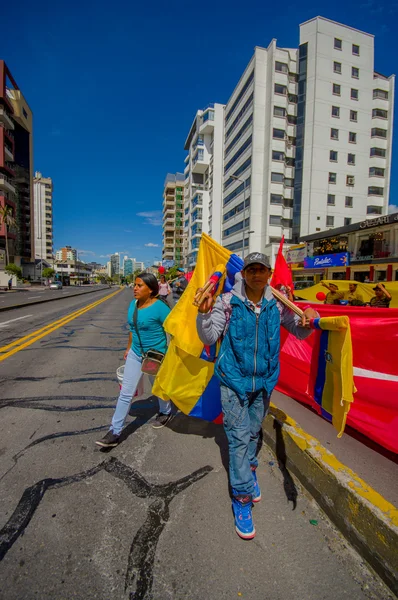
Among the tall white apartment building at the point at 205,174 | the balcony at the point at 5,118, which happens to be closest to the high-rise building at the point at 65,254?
the tall white apartment building at the point at 205,174

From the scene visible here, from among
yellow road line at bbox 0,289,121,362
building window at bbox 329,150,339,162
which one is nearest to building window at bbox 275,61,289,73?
building window at bbox 329,150,339,162

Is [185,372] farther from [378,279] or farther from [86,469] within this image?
[378,279]

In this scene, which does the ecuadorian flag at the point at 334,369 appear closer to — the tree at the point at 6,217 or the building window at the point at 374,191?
the building window at the point at 374,191

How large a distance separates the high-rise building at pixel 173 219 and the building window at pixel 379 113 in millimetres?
56952

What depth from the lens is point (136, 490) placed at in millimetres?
2479

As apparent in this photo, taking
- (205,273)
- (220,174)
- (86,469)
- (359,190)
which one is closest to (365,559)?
(86,469)

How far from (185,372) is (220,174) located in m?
60.7

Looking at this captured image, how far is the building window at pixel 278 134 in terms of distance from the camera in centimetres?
4203

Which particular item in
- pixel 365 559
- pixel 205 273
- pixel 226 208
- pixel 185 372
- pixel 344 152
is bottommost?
pixel 365 559

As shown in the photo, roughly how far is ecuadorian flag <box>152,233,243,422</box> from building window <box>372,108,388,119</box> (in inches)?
2210

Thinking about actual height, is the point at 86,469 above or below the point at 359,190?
below

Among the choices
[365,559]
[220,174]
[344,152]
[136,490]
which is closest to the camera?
[365,559]

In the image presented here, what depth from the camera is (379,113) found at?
45281mm

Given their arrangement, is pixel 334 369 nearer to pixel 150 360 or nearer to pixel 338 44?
pixel 150 360
